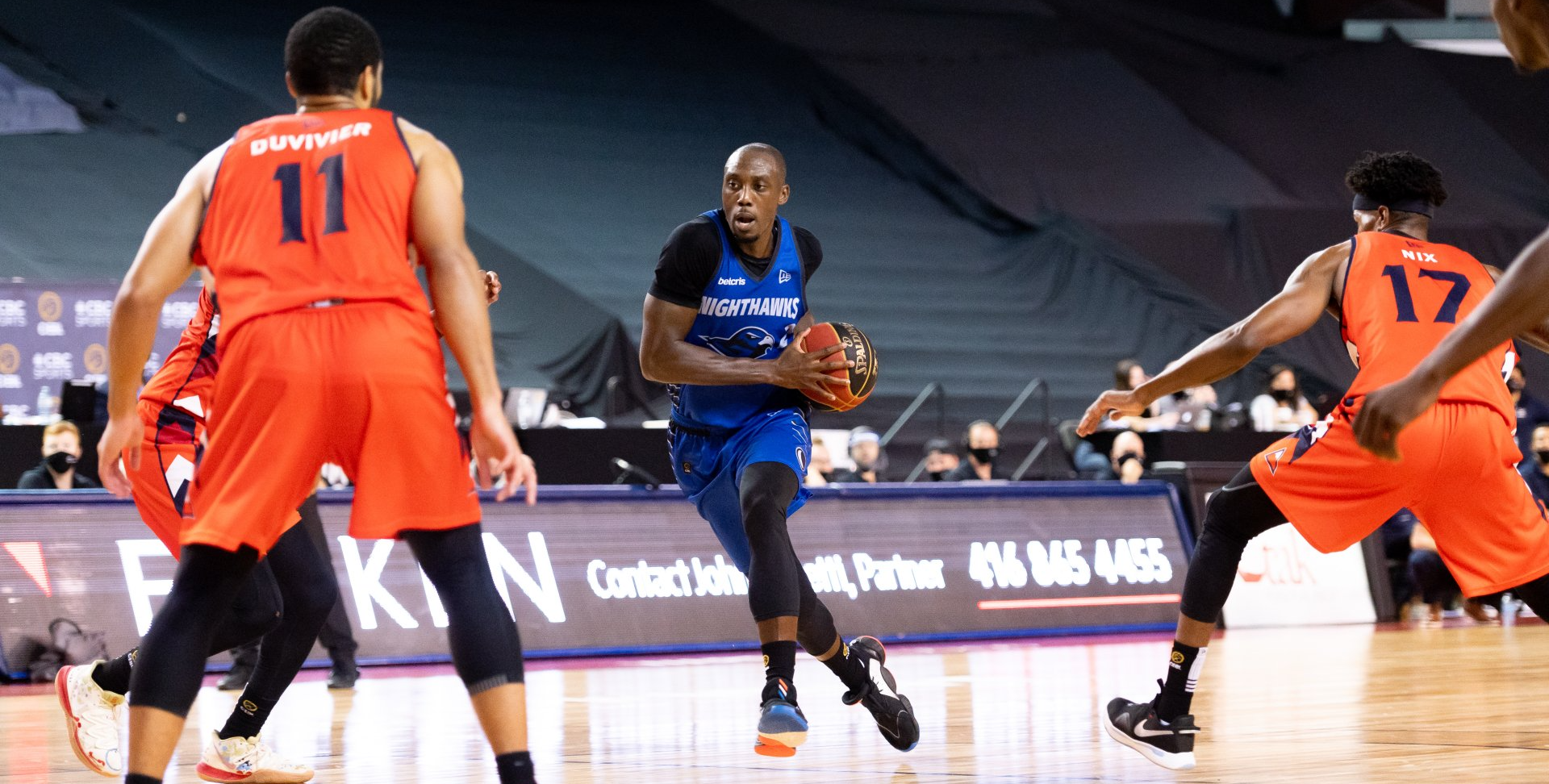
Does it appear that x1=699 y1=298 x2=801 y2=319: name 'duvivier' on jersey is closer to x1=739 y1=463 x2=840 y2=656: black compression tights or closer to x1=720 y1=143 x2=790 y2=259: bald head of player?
x1=720 y1=143 x2=790 y2=259: bald head of player

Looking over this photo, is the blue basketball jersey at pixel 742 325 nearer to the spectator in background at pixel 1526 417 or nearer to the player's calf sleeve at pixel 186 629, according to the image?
the player's calf sleeve at pixel 186 629

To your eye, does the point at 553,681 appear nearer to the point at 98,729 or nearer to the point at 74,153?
the point at 98,729

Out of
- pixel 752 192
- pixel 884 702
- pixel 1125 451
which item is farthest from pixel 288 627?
pixel 1125 451

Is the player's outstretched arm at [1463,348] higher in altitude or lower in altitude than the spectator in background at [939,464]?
lower

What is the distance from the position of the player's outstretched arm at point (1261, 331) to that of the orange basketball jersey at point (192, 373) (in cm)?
264

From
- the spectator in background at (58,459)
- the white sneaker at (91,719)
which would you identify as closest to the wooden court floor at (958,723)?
the white sneaker at (91,719)

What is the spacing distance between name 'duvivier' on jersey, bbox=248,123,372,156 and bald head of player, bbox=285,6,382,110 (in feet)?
0.36

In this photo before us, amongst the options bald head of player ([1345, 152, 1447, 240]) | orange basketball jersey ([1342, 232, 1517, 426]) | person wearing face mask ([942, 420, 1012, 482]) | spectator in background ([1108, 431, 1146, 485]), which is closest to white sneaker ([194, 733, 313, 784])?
orange basketball jersey ([1342, 232, 1517, 426])

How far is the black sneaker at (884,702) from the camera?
5.24m

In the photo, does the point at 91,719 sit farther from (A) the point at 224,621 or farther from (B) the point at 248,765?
(A) the point at 224,621

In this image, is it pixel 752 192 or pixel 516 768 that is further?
pixel 752 192

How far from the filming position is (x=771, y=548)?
5.11 m

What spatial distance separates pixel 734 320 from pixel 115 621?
5.47m

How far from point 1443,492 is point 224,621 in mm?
3486
